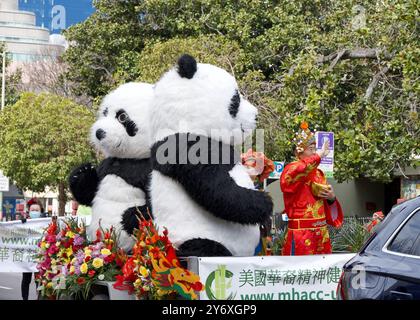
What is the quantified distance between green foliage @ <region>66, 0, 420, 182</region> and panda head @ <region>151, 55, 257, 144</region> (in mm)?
5610

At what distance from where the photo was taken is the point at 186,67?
23.6 ft

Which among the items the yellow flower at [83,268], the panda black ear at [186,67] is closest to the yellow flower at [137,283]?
the yellow flower at [83,268]

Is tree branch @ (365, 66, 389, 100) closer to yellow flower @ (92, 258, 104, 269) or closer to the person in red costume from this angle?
the person in red costume

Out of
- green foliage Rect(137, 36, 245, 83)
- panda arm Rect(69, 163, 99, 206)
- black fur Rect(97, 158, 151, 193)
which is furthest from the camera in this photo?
green foliage Rect(137, 36, 245, 83)

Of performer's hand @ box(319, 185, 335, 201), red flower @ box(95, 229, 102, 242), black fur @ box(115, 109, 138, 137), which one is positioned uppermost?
black fur @ box(115, 109, 138, 137)

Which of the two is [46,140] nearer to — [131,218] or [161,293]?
[131,218]

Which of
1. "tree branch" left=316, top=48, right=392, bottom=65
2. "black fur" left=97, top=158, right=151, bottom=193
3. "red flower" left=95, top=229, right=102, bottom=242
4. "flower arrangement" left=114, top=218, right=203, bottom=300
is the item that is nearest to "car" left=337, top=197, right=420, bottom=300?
"flower arrangement" left=114, top=218, right=203, bottom=300

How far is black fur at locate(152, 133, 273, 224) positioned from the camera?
6.78 metres

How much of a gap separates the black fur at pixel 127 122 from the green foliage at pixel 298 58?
520 cm

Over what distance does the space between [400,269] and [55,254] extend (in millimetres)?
3918

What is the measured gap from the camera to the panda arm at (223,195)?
22.2ft

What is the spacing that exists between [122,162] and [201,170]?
1.55 m

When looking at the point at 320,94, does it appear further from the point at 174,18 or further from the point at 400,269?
the point at 174,18
